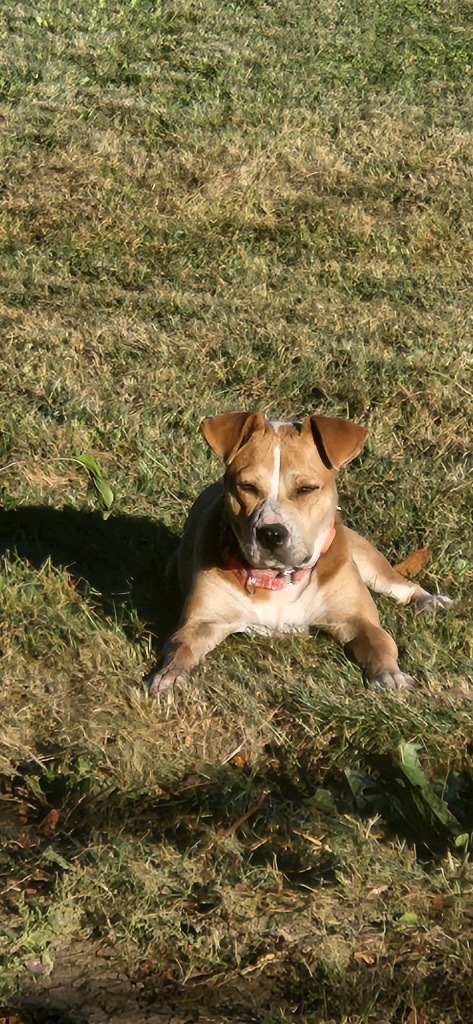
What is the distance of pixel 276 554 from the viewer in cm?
516

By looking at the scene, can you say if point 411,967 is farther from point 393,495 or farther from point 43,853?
point 393,495

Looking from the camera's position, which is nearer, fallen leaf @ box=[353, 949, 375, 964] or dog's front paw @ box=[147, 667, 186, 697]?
fallen leaf @ box=[353, 949, 375, 964]

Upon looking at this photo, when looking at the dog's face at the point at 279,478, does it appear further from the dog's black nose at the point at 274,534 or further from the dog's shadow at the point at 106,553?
the dog's shadow at the point at 106,553

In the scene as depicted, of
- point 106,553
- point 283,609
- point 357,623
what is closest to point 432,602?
point 357,623

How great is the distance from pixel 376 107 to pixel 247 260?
13.9 ft

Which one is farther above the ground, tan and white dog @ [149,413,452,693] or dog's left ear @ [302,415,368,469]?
dog's left ear @ [302,415,368,469]

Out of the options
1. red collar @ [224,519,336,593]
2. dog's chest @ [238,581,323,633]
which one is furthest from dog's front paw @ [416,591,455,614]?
red collar @ [224,519,336,593]

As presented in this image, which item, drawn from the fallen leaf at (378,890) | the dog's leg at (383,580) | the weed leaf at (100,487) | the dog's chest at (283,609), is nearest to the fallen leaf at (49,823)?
the fallen leaf at (378,890)

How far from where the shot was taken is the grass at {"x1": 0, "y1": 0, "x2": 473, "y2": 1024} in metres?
3.84

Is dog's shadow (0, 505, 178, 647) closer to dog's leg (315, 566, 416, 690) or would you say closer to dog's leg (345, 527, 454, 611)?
dog's leg (315, 566, 416, 690)

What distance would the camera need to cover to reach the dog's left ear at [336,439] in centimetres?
533

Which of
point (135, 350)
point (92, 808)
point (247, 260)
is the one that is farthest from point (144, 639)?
point (247, 260)

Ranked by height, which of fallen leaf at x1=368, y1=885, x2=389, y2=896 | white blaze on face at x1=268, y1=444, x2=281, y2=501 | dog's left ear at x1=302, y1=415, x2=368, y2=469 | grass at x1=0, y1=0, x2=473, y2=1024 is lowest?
grass at x1=0, y1=0, x2=473, y2=1024

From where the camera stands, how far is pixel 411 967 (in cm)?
369
